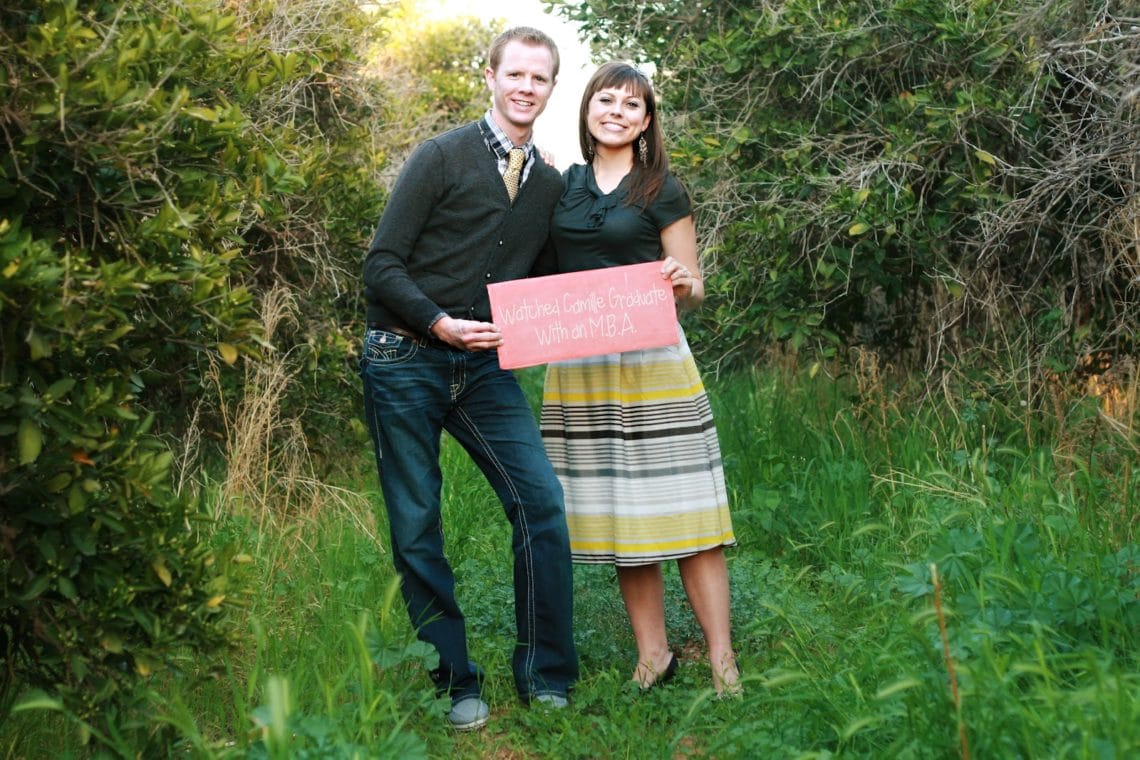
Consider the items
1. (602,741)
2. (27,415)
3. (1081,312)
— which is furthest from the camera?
(1081,312)

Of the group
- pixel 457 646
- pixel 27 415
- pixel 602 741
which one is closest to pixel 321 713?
pixel 457 646

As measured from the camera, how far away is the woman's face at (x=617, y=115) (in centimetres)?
429

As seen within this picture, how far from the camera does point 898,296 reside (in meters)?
7.18

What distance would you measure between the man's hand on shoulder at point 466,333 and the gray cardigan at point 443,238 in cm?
4

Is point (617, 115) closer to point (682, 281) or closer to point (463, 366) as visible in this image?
point (682, 281)

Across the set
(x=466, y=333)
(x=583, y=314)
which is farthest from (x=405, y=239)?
(x=583, y=314)

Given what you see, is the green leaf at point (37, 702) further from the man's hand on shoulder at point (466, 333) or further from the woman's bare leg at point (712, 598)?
the woman's bare leg at point (712, 598)

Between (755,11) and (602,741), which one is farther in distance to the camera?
(755,11)

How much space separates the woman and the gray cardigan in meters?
0.28

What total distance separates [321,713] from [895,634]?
1698 millimetres

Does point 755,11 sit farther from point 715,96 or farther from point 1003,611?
point 1003,611

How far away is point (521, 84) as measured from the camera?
4.10 metres

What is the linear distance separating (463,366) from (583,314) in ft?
1.37

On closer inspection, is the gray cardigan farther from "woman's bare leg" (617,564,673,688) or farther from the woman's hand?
"woman's bare leg" (617,564,673,688)
